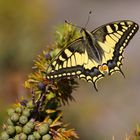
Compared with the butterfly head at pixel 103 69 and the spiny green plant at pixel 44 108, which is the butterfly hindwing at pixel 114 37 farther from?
the spiny green plant at pixel 44 108

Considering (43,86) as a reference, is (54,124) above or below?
below

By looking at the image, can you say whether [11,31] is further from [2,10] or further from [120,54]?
[120,54]

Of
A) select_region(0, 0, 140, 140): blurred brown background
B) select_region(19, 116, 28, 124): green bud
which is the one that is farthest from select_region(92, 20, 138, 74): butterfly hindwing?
select_region(19, 116, 28, 124): green bud

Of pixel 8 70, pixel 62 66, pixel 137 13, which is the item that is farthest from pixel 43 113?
pixel 137 13

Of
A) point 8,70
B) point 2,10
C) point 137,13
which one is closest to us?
point 8,70

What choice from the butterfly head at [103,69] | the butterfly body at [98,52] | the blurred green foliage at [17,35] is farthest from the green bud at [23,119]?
the blurred green foliage at [17,35]

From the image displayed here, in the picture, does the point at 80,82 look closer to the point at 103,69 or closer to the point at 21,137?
the point at 103,69
